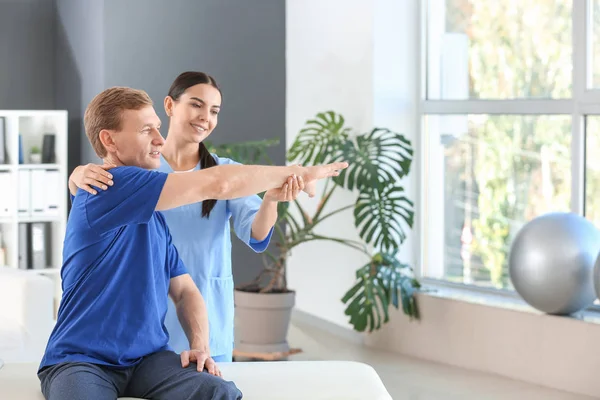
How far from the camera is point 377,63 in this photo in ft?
18.1

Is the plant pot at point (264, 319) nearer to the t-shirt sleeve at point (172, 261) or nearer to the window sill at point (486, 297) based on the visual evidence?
the window sill at point (486, 297)

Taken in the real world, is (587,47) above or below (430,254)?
above

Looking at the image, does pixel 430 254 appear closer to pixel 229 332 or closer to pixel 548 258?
pixel 548 258

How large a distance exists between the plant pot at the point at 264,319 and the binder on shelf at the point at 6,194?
62.0 inches

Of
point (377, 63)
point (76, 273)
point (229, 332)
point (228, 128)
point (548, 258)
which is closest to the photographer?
point (76, 273)

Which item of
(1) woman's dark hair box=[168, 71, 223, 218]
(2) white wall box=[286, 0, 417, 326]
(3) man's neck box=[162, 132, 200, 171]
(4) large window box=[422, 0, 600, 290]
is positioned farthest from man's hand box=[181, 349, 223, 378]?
(2) white wall box=[286, 0, 417, 326]

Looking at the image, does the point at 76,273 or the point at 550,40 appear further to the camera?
the point at 550,40

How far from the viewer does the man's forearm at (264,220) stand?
8.18 ft

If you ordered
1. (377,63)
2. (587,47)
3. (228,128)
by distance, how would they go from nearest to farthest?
(587,47) < (377,63) < (228,128)

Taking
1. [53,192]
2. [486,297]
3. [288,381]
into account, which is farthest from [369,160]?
[288,381]

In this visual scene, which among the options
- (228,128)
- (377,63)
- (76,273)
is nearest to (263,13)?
(228,128)

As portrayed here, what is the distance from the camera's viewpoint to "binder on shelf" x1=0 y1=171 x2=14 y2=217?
5.77 meters

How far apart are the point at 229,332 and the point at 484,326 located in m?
2.51

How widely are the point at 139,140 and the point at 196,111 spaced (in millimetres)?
581
